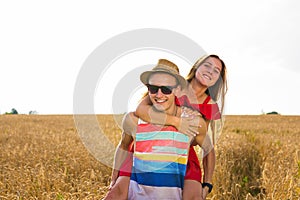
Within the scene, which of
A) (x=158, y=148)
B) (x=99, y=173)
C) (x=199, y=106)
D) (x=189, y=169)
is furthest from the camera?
(x=99, y=173)

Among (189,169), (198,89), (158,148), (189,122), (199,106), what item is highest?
(198,89)

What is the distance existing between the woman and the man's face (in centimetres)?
6

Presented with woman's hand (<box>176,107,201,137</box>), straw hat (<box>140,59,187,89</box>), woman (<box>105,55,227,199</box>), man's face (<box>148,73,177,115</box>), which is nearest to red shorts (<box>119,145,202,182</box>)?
woman (<box>105,55,227,199</box>)

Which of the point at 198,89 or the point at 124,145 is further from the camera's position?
the point at 198,89

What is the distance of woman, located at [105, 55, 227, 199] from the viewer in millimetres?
2709

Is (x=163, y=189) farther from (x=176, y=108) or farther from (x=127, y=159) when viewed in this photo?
(x=176, y=108)

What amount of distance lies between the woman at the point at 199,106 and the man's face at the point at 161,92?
0.20ft

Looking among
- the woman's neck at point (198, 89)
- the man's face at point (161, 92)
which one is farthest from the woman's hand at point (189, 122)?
the woman's neck at point (198, 89)

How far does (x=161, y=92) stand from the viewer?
8.81ft

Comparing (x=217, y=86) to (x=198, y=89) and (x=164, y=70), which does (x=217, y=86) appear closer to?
(x=198, y=89)

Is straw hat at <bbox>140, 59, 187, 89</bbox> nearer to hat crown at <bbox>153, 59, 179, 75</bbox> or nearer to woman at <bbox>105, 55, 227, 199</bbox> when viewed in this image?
hat crown at <bbox>153, 59, 179, 75</bbox>

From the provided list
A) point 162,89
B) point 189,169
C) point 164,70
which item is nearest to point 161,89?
point 162,89

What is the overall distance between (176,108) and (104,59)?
60 cm

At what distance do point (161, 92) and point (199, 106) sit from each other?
50 cm
